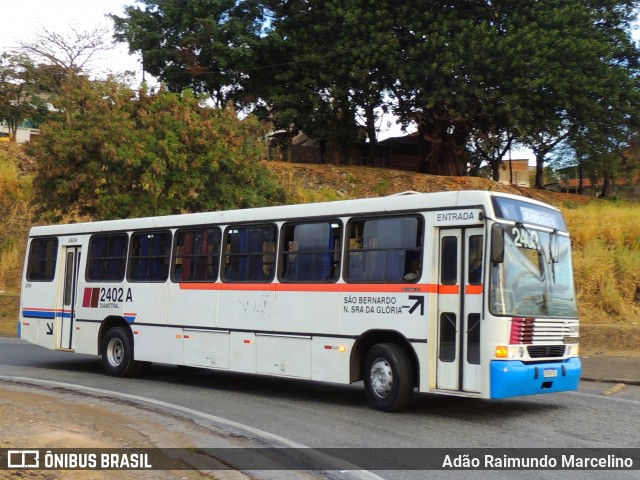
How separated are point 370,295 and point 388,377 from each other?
119 centimetres

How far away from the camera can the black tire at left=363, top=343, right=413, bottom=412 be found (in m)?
10.5

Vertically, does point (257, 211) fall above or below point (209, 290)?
above

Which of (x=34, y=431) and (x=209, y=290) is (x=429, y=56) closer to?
(x=209, y=290)

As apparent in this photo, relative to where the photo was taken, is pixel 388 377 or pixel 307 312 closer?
pixel 388 377

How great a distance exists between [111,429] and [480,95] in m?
28.4

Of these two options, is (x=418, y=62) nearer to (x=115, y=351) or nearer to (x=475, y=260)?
(x=115, y=351)

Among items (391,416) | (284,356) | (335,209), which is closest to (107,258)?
(284,356)

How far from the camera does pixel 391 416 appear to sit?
10492 mm

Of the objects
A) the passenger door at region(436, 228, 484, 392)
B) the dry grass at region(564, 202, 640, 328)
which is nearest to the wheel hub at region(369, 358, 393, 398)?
the passenger door at region(436, 228, 484, 392)

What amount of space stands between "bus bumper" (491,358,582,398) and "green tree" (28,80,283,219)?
1494cm

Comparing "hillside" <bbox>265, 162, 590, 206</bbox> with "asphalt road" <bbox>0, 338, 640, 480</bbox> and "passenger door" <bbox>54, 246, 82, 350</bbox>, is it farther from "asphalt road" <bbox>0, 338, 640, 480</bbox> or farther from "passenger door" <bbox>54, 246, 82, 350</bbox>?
"asphalt road" <bbox>0, 338, 640, 480</bbox>

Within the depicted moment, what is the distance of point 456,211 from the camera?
10328mm

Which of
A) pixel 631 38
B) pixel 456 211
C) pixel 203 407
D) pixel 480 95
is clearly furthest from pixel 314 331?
pixel 631 38

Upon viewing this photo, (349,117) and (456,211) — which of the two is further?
(349,117)
